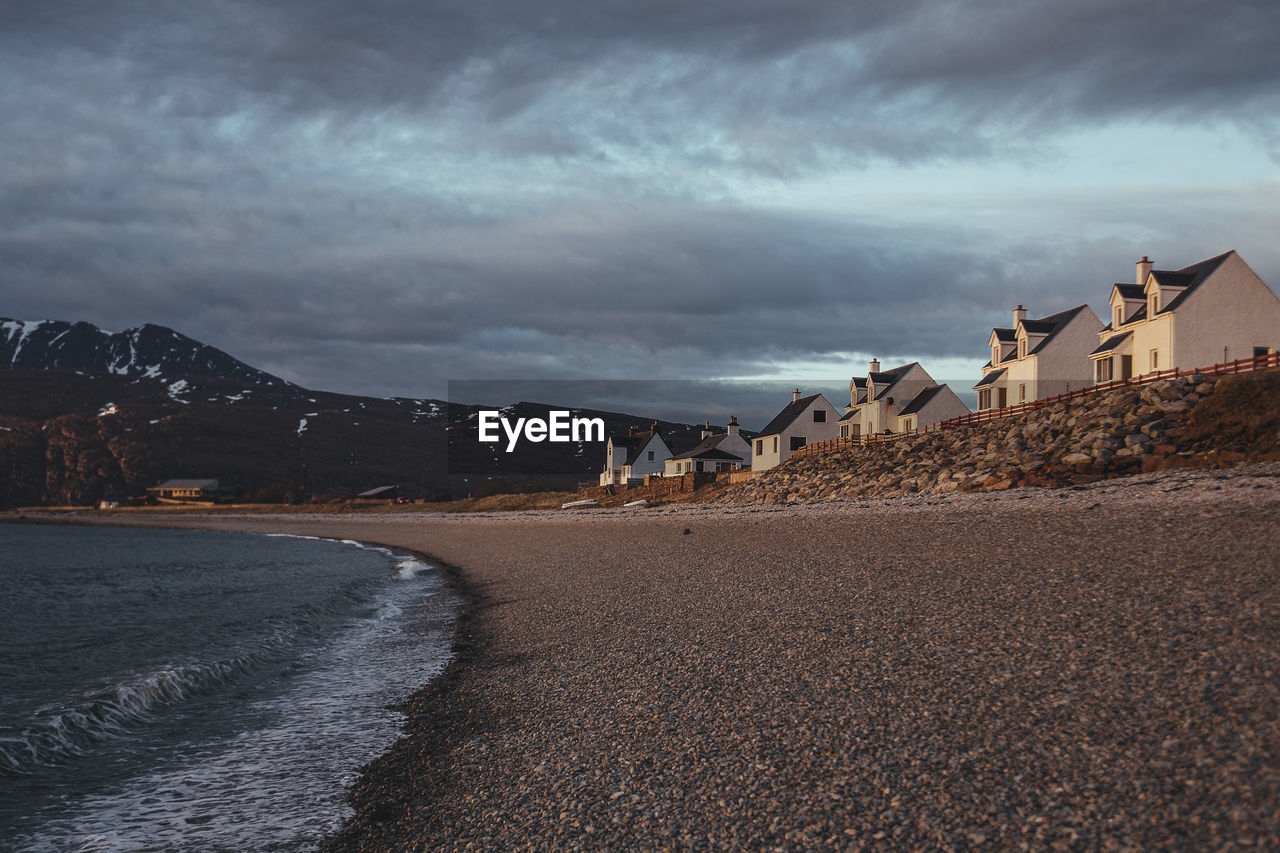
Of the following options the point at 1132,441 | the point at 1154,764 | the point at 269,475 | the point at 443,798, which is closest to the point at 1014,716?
the point at 1154,764

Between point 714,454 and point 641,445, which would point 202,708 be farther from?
point 641,445

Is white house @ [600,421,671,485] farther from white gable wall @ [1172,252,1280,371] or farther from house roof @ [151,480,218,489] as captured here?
house roof @ [151,480,218,489]

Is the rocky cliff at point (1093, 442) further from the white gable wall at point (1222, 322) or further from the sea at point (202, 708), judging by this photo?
the sea at point (202, 708)

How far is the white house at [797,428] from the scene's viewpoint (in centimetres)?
5978

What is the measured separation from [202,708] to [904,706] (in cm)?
1260

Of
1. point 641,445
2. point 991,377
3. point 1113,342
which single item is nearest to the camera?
point 1113,342

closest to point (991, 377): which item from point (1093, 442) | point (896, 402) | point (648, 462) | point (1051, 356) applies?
point (1051, 356)

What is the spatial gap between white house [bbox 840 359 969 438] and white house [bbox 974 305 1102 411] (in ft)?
16.5

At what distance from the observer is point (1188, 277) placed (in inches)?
1379

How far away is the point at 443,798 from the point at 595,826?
2.43 metres

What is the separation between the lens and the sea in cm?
895

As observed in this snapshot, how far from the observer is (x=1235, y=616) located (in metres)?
9.59

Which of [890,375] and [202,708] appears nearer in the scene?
[202,708]

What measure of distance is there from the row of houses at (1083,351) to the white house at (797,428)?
88mm
